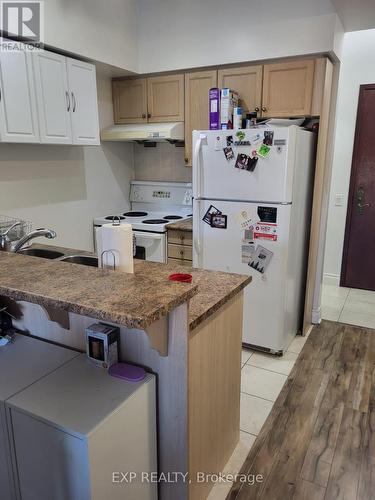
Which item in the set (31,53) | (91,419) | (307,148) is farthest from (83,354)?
(307,148)

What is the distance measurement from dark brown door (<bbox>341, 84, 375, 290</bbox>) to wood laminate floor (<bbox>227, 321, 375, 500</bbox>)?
1475 mm

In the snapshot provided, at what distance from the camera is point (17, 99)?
7.45ft

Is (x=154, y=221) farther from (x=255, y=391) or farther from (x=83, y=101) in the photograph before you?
(x=255, y=391)

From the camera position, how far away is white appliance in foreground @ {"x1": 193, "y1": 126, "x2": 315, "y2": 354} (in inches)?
97.2

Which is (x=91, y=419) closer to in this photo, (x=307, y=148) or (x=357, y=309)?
(x=307, y=148)

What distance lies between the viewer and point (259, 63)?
2.78 meters

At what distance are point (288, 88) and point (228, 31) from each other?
642mm

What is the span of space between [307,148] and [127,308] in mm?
2174

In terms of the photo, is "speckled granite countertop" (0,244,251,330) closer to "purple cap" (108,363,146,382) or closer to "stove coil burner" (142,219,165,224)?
"purple cap" (108,363,146,382)

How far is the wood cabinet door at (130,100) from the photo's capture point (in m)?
3.30

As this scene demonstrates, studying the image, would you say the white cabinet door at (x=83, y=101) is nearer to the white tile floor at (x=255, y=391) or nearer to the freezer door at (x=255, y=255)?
the freezer door at (x=255, y=255)

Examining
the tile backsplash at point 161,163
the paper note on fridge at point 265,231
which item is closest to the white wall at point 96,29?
the tile backsplash at point 161,163

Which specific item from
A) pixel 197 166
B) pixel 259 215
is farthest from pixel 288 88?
pixel 259 215

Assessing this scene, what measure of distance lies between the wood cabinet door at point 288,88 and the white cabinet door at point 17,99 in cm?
166
